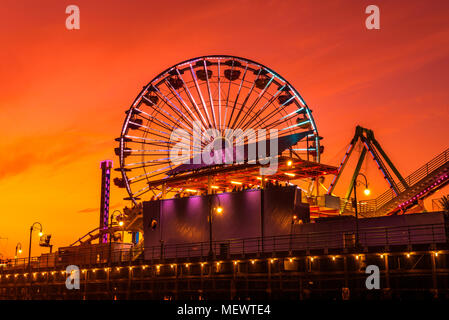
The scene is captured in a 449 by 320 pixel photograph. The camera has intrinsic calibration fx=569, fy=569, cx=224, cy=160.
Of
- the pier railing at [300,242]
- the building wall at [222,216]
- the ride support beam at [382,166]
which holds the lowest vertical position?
the pier railing at [300,242]

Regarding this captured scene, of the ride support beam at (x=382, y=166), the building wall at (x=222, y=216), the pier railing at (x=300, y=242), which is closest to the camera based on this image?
the pier railing at (x=300, y=242)

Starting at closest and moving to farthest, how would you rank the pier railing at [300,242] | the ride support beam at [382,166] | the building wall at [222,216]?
1. the pier railing at [300,242]
2. the building wall at [222,216]
3. the ride support beam at [382,166]

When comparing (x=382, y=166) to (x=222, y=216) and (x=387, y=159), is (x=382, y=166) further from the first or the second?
(x=222, y=216)

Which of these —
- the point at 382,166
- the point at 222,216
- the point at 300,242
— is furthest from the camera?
the point at 382,166

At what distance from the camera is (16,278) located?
56562 mm

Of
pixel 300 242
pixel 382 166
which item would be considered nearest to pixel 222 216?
pixel 300 242

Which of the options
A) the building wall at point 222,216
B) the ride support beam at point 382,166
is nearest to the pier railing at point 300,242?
the building wall at point 222,216

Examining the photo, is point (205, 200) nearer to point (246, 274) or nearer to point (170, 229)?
point (170, 229)

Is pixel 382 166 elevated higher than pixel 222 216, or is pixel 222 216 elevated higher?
pixel 382 166

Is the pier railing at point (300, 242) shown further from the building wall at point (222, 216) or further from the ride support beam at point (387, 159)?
the ride support beam at point (387, 159)

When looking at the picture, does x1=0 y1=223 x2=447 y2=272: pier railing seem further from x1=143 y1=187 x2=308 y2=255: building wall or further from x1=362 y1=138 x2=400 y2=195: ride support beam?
x1=362 y1=138 x2=400 y2=195: ride support beam

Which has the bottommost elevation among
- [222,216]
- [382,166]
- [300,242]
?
[300,242]

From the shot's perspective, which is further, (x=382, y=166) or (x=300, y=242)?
(x=382, y=166)
